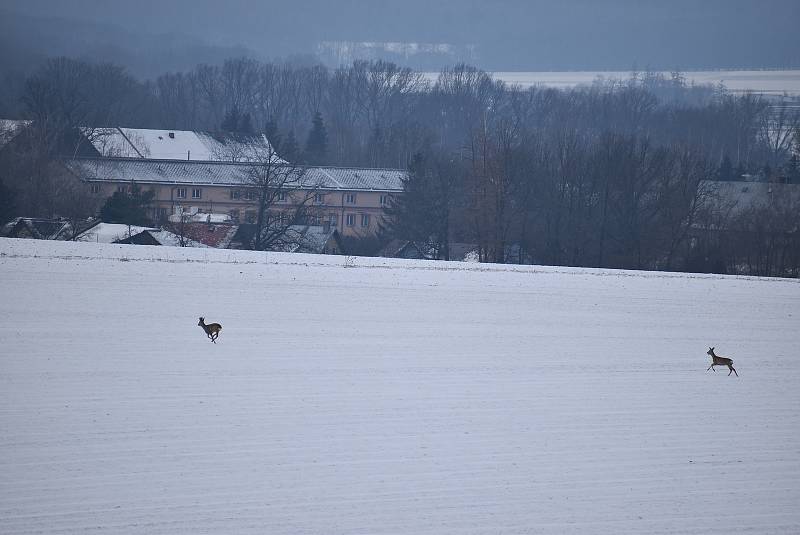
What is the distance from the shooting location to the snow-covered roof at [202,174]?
5969cm

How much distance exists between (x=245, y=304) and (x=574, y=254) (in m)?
27.3

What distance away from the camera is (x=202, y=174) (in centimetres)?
6266

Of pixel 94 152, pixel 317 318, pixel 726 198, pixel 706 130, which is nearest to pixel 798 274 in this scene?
pixel 726 198

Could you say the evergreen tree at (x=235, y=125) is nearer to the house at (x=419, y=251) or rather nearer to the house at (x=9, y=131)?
the house at (x=9, y=131)

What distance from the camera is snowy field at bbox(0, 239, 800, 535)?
1084cm

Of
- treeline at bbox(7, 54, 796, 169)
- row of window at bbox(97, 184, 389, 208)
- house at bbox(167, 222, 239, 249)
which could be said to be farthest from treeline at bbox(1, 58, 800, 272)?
house at bbox(167, 222, 239, 249)

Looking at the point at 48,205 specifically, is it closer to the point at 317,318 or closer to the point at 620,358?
the point at 317,318

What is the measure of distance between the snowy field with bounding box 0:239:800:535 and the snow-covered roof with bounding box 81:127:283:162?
48681 mm

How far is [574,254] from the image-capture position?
149ft

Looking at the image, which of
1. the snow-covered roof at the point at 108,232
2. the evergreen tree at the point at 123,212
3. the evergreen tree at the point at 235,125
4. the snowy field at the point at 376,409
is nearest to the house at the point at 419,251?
the evergreen tree at the point at 123,212

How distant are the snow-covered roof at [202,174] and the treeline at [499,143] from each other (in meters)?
4.58

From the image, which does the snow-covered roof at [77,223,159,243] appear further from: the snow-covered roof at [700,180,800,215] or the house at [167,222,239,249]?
the snow-covered roof at [700,180,800,215]

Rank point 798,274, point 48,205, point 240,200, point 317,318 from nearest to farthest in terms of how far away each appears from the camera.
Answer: point 317,318 < point 798,274 < point 48,205 < point 240,200

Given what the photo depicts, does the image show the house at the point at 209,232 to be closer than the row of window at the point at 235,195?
Yes
